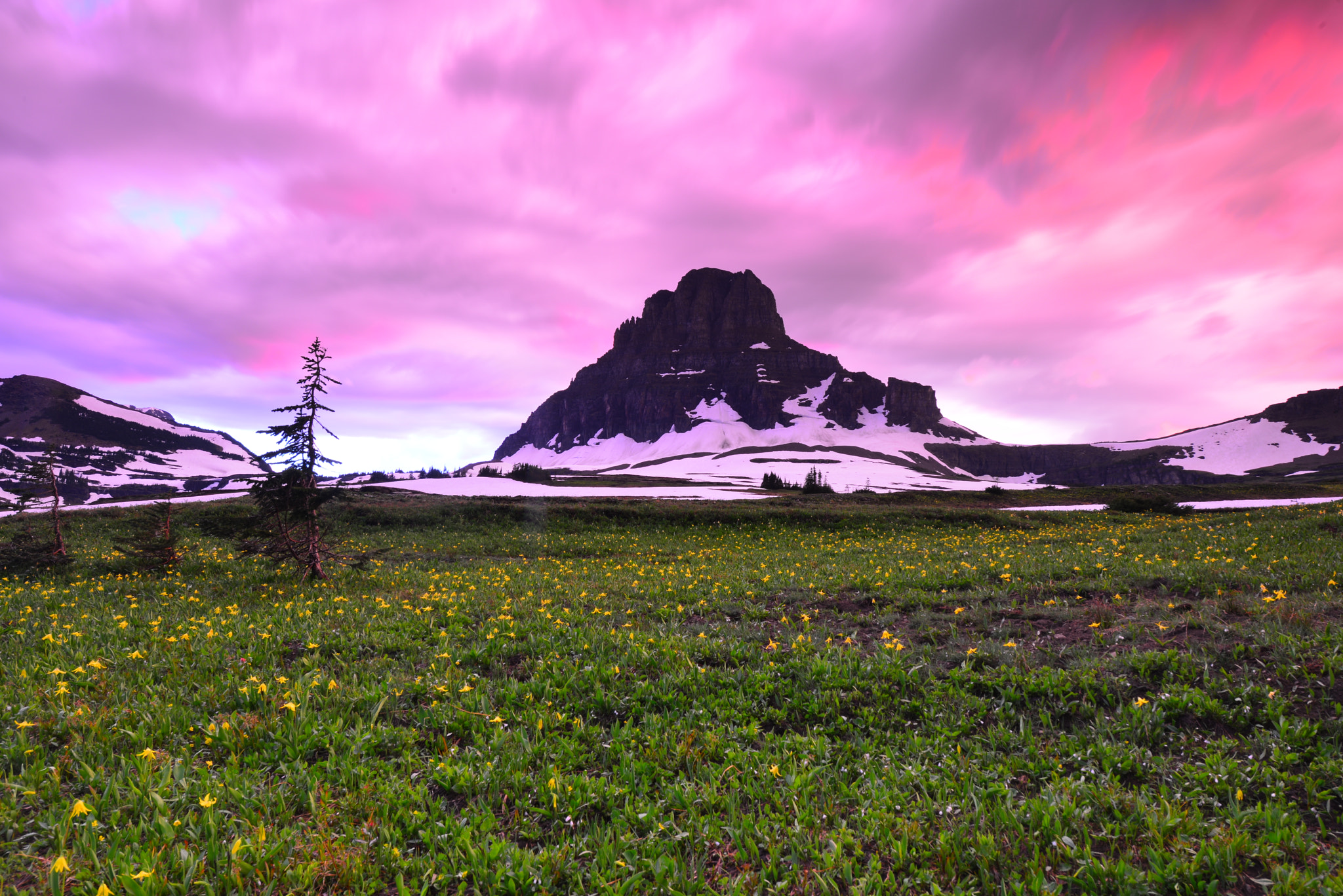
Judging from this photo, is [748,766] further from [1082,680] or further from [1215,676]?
[1215,676]

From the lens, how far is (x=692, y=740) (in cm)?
612

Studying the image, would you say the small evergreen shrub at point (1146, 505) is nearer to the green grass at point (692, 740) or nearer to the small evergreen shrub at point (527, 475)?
the green grass at point (692, 740)

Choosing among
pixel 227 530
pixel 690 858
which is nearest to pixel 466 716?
pixel 690 858

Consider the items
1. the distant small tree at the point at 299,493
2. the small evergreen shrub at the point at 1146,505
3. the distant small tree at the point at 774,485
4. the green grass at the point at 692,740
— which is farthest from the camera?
the distant small tree at the point at 774,485

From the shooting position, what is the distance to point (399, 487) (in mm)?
47594

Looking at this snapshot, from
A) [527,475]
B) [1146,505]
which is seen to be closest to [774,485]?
[527,475]

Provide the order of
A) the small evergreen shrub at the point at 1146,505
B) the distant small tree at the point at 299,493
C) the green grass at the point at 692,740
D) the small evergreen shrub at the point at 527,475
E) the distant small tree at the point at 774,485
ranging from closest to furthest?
the green grass at the point at 692,740, the distant small tree at the point at 299,493, the small evergreen shrub at the point at 1146,505, the distant small tree at the point at 774,485, the small evergreen shrub at the point at 527,475

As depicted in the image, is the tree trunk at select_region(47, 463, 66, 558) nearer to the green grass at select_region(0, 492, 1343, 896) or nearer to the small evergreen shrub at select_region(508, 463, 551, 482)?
the green grass at select_region(0, 492, 1343, 896)

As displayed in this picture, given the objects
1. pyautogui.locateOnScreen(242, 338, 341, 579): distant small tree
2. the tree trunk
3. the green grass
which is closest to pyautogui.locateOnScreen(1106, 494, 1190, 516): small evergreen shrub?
the green grass

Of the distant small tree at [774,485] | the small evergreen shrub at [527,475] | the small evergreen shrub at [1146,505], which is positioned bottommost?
the small evergreen shrub at [1146,505]

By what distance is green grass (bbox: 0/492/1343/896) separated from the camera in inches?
161

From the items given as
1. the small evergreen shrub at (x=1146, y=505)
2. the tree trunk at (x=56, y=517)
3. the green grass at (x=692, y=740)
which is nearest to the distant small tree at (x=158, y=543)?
the tree trunk at (x=56, y=517)

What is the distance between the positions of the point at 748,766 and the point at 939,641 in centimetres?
529

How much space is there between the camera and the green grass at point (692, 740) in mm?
4098
